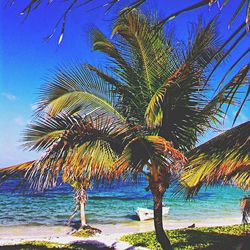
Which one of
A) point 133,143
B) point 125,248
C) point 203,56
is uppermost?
point 203,56

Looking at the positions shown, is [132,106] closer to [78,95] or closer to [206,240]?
[78,95]

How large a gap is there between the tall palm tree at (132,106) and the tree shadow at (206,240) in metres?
2.99

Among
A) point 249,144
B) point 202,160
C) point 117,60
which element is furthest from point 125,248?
point 249,144

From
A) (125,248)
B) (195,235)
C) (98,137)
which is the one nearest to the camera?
(98,137)

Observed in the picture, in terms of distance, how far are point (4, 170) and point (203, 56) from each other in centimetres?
333

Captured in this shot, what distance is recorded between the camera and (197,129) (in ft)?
21.8

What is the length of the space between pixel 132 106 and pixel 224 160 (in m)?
3.21

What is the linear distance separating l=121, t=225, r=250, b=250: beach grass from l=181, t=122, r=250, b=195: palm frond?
4900 mm

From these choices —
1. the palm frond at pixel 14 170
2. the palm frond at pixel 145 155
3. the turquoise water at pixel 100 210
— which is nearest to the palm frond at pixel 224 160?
the palm frond at pixel 145 155

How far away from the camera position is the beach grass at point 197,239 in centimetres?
927

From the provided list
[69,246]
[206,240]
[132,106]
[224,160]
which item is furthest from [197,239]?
[224,160]

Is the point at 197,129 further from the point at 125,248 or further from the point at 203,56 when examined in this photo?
the point at 125,248

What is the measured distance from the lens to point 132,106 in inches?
260

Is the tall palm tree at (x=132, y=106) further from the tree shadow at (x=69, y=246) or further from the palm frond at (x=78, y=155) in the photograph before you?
the tree shadow at (x=69, y=246)
